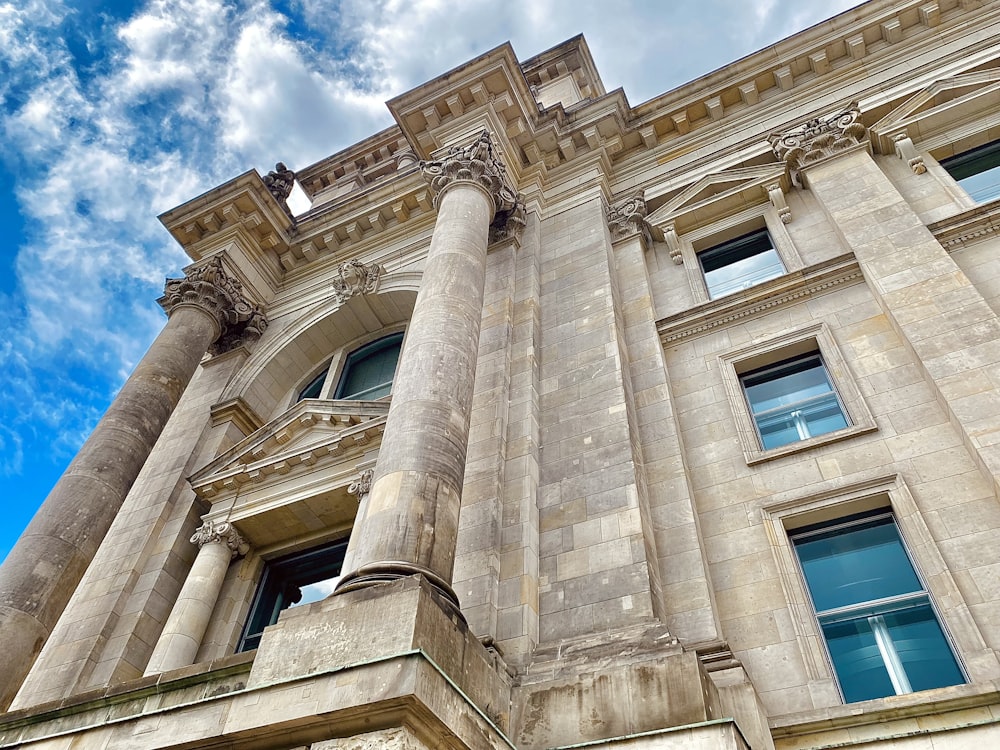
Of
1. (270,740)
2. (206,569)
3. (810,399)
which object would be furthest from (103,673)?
(810,399)

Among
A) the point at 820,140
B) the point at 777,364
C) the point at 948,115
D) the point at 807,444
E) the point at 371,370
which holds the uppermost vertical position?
the point at 948,115

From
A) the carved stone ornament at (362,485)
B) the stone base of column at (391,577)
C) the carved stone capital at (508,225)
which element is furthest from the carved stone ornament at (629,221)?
the stone base of column at (391,577)

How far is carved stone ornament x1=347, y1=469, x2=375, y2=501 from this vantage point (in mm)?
14078

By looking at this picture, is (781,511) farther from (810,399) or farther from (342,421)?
(342,421)

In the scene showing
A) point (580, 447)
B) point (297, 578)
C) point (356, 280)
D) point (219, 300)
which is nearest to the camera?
point (580, 447)

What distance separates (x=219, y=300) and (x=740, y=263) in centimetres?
1332

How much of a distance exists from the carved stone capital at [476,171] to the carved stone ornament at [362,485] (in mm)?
6395

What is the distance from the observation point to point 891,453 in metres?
10.8

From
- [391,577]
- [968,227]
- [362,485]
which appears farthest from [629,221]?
[391,577]

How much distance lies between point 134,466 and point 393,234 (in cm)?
990

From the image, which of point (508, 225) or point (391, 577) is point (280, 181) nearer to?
point (508, 225)

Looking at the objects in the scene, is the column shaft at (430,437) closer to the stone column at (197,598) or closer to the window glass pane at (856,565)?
the stone column at (197,598)

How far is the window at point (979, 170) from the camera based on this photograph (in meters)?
14.9

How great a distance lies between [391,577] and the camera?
27.1 ft
